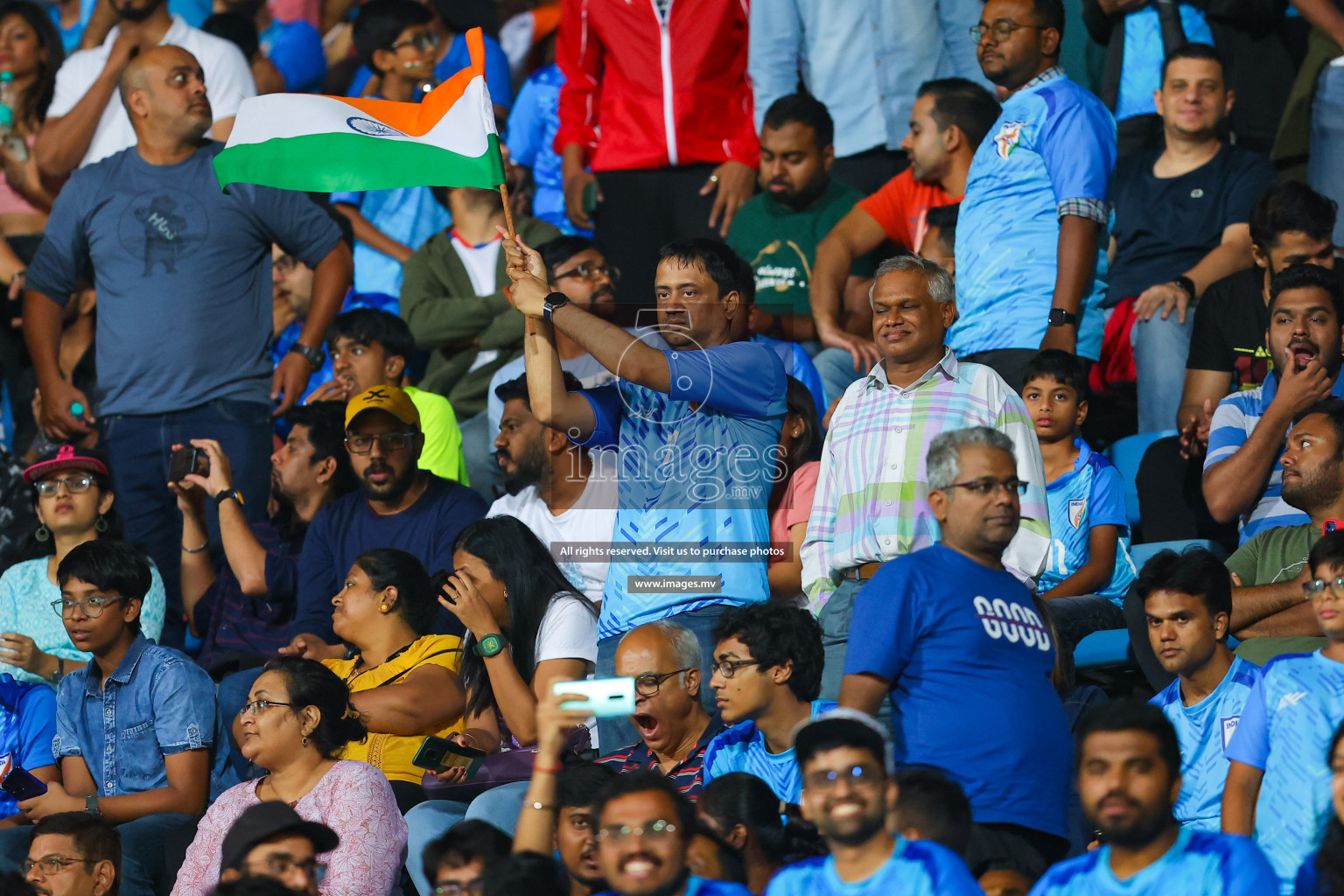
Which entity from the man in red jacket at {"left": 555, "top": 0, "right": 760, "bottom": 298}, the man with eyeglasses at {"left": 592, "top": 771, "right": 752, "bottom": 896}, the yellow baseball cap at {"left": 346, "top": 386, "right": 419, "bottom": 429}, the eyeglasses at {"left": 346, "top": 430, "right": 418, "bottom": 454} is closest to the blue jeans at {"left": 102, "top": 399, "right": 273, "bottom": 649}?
the yellow baseball cap at {"left": 346, "top": 386, "right": 419, "bottom": 429}

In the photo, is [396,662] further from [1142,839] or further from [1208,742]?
[1142,839]

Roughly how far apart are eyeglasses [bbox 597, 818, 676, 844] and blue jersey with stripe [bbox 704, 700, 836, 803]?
91 centimetres

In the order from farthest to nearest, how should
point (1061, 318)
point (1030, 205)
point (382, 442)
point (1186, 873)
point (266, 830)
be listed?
point (1030, 205) → point (382, 442) → point (1061, 318) → point (266, 830) → point (1186, 873)

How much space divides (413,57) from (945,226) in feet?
11.4

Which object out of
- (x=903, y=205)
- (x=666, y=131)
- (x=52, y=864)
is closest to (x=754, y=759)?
(x=52, y=864)

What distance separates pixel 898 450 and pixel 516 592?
5.19 feet

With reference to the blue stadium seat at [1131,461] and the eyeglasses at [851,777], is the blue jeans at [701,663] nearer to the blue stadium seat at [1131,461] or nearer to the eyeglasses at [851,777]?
the eyeglasses at [851,777]

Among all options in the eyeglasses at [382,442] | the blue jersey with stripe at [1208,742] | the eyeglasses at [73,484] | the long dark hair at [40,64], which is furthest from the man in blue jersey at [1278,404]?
the long dark hair at [40,64]

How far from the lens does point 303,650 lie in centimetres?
641

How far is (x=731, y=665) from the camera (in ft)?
16.6

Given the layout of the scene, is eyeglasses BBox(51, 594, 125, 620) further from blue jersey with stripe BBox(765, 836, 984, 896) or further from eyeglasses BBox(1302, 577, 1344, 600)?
eyeglasses BBox(1302, 577, 1344, 600)

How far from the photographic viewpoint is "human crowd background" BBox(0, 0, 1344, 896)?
4375mm

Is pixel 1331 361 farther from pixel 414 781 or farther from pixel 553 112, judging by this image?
pixel 553 112

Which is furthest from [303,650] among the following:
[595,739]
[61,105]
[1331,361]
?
[61,105]
